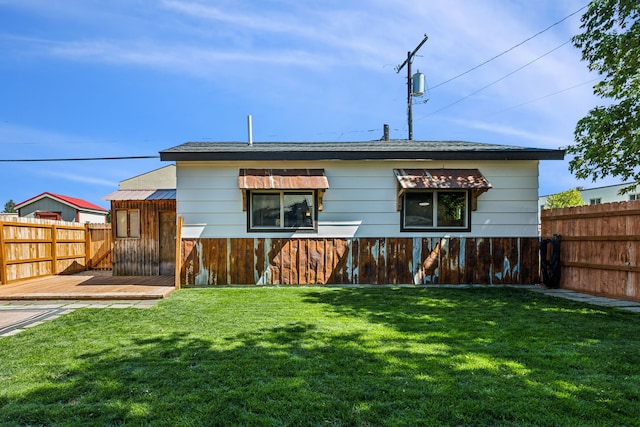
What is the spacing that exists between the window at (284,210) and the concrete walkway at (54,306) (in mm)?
2523

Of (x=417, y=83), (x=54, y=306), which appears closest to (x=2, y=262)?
(x=54, y=306)

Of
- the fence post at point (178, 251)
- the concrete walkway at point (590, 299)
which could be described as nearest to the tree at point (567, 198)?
the concrete walkway at point (590, 299)

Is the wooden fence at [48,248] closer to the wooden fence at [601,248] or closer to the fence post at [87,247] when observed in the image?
the fence post at [87,247]

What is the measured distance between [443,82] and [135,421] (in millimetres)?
14421

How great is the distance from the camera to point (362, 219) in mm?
6730

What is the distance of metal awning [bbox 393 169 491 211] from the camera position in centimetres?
633

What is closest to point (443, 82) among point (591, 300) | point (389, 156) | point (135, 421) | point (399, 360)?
point (389, 156)

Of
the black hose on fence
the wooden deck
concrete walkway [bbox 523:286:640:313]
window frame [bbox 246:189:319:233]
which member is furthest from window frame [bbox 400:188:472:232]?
the wooden deck

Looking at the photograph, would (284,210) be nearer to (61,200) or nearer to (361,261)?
(361,261)

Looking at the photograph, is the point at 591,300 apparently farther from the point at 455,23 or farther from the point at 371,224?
the point at 455,23

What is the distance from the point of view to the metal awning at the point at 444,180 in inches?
249

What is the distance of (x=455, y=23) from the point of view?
8.20 m

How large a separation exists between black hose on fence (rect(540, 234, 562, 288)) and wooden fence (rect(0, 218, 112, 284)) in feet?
38.1

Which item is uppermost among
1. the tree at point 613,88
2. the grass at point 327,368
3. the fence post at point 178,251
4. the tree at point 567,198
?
the tree at point 613,88
